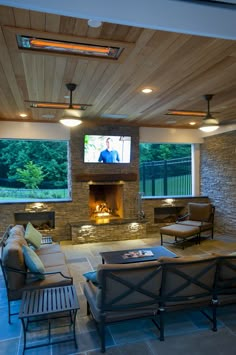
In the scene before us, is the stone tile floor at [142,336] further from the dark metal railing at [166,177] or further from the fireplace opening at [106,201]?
the dark metal railing at [166,177]

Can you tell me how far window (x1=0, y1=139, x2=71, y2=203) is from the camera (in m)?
10.3

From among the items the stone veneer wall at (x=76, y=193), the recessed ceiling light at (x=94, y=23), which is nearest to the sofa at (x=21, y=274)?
the recessed ceiling light at (x=94, y=23)

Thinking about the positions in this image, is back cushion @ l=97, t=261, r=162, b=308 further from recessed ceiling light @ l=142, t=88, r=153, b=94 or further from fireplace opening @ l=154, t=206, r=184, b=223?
fireplace opening @ l=154, t=206, r=184, b=223

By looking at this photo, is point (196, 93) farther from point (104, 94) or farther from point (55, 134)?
point (55, 134)

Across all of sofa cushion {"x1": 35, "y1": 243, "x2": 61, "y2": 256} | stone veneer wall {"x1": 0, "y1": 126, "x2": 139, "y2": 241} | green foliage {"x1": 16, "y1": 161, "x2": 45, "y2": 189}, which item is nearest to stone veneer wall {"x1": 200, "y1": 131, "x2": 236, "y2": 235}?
stone veneer wall {"x1": 0, "y1": 126, "x2": 139, "y2": 241}

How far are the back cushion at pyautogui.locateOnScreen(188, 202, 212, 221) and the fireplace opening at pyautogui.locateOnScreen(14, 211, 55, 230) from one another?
3.53 metres

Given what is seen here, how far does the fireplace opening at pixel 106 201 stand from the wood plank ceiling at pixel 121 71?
2421 mm

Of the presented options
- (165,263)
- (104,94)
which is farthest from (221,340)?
(104,94)

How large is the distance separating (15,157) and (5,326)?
8723 mm

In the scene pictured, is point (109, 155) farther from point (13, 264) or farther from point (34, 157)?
point (34, 157)

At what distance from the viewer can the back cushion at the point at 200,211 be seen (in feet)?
21.9

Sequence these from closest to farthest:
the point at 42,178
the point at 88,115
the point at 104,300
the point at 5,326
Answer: the point at 104,300 → the point at 5,326 → the point at 88,115 → the point at 42,178

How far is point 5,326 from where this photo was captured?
9.63 feet

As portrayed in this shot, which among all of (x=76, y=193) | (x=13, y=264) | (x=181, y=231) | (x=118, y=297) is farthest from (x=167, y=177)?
(x=118, y=297)
